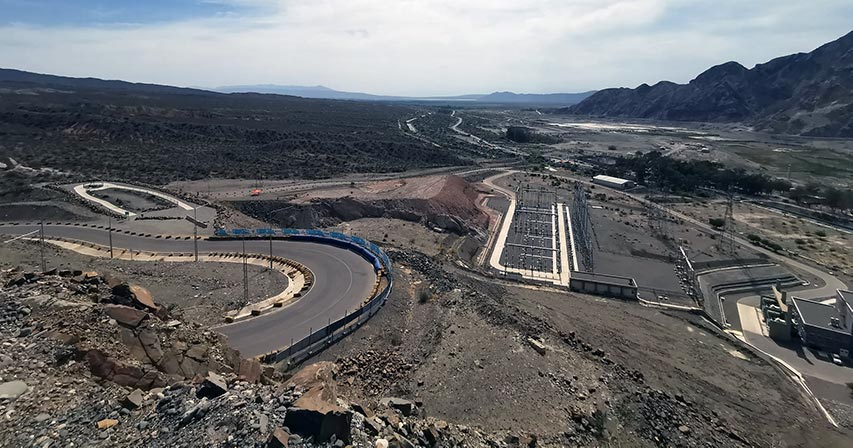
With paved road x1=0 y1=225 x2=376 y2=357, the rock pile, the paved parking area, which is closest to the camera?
paved road x1=0 y1=225 x2=376 y2=357

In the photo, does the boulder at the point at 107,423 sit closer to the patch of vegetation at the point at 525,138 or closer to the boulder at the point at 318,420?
the boulder at the point at 318,420

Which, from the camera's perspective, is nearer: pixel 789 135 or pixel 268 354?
pixel 268 354

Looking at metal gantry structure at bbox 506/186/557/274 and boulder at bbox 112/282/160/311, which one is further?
metal gantry structure at bbox 506/186/557/274

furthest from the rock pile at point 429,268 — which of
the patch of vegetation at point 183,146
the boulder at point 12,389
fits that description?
the patch of vegetation at point 183,146

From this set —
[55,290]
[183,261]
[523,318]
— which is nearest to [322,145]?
[183,261]

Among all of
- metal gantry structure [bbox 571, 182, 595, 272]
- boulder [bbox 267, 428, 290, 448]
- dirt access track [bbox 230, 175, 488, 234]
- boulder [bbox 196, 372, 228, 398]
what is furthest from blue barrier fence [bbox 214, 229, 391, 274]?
boulder [bbox 267, 428, 290, 448]

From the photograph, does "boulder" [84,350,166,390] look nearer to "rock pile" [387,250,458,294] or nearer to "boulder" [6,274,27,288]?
"boulder" [6,274,27,288]

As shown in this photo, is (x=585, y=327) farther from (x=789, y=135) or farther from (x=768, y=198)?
(x=789, y=135)
